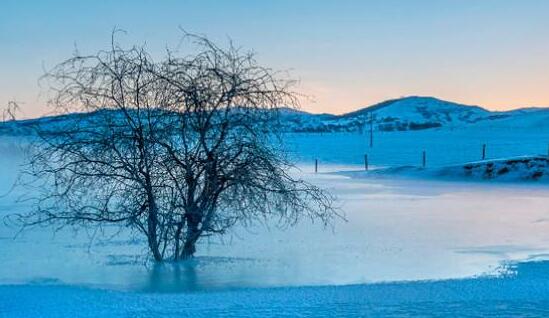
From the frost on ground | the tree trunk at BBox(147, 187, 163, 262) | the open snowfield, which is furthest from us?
the tree trunk at BBox(147, 187, 163, 262)

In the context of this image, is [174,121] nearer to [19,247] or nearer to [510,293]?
[19,247]

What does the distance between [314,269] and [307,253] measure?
4.85 feet

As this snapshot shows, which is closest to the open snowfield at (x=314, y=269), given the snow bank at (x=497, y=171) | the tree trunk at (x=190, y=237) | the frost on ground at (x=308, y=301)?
the frost on ground at (x=308, y=301)

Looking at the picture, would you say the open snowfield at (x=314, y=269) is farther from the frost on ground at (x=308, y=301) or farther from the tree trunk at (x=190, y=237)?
the tree trunk at (x=190, y=237)

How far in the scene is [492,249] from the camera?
1320 cm

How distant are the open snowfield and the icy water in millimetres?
20

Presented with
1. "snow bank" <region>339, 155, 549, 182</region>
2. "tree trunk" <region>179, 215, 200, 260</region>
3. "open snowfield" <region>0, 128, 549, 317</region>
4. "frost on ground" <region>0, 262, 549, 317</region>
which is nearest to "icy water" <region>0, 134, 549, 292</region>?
"open snowfield" <region>0, 128, 549, 317</region>

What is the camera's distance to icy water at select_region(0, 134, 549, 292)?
1071cm

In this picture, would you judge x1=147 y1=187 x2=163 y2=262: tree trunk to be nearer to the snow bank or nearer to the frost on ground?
the frost on ground

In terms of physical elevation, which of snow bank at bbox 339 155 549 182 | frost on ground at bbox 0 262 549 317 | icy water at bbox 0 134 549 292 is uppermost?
snow bank at bbox 339 155 549 182

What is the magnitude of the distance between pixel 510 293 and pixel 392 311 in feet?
5.74

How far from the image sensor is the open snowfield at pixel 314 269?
26.5 feet

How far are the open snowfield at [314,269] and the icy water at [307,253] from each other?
20 mm

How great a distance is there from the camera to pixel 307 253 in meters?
12.9
